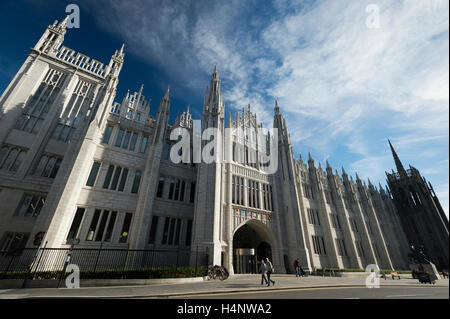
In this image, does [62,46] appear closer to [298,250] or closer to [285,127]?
[285,127]

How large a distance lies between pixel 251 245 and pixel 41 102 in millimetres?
Result: 33303

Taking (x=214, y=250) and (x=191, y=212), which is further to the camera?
(x=191, y=212)

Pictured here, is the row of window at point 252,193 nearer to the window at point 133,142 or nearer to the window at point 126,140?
the window at point 133,142

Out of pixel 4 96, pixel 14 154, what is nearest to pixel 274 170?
pixel 14 154

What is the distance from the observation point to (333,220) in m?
33.1

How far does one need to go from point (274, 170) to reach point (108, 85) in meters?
24.3

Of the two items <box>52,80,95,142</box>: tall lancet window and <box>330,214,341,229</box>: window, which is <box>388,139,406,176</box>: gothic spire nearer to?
<box>330,214,341,229</box>: window

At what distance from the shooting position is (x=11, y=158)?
18.5m

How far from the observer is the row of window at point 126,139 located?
66.8 feet

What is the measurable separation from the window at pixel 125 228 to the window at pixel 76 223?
3443mm

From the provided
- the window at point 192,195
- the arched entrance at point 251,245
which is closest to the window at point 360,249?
the arched entrance at point 251,245

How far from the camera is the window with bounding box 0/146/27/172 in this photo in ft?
59.2
